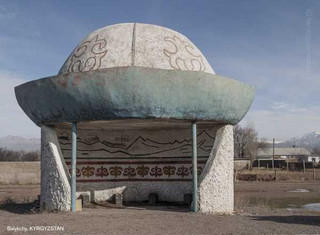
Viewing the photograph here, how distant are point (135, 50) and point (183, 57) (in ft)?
3.98

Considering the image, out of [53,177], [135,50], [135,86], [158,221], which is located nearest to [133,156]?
[53,177]

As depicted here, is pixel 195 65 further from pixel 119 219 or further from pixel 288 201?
pixel 288 201

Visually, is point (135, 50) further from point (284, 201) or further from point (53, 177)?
point (284, 201)

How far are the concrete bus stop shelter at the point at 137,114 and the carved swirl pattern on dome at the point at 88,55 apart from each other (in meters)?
0.03

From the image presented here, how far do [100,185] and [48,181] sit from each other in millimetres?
2547

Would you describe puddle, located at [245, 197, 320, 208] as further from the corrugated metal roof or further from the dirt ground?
the corrugated metal roof

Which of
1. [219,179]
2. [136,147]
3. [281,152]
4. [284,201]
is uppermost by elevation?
[281,152]

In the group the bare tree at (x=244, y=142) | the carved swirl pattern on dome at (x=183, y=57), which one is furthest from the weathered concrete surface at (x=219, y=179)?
the bare tree at (x=244, y=142)

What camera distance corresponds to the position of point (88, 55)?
1175 cm

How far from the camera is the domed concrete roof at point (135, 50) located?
11.3 metres

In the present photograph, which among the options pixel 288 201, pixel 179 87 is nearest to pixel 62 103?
pixel 179 87

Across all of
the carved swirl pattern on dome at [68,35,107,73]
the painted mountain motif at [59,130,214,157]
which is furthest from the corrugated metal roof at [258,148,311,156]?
the carved swirl pattern on dome at [68,35,107,73]

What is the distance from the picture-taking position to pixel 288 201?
19.4m

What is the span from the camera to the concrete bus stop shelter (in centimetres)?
1052
